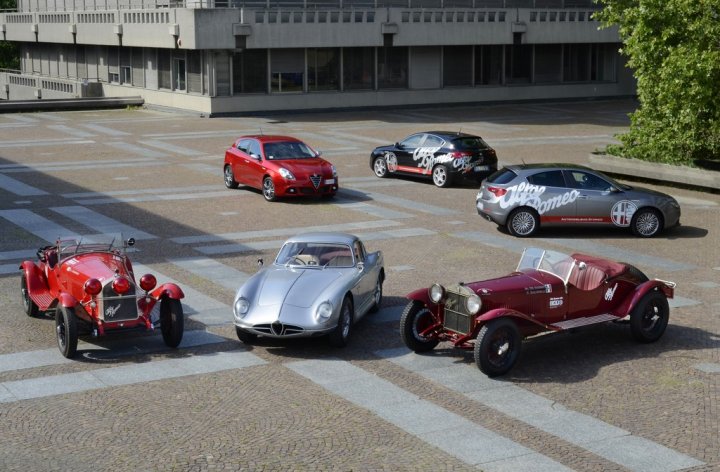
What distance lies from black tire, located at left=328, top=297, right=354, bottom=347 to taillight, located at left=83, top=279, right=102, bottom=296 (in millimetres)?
3093

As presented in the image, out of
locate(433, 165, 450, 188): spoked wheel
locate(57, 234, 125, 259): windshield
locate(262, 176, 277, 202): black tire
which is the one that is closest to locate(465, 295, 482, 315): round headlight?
locate(57, 234, 125, 259): windshield

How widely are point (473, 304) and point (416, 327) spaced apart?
1.15 metres

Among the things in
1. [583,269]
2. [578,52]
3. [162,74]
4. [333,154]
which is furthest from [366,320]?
[578,52]

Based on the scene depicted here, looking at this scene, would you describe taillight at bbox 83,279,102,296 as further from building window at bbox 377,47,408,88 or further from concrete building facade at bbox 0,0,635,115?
building window at bbox 377,47,408,88

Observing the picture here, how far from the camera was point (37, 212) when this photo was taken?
965 inches

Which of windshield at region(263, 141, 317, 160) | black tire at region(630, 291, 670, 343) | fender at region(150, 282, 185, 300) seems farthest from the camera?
windshield at region(263, 141, 317, 160)

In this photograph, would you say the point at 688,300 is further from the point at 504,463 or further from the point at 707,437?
the point at 504,463

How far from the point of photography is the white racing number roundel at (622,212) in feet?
72.5

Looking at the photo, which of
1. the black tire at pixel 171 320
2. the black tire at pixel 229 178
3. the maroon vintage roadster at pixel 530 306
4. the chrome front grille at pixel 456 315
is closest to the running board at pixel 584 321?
the maroon vintage roadster at pixel 530 306

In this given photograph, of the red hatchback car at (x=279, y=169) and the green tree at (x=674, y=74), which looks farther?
the green tree at (x=674, y=74)

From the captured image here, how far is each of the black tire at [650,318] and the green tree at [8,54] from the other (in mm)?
78632

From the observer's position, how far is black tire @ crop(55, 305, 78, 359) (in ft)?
43.8

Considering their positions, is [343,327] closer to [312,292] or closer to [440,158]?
[312,292]

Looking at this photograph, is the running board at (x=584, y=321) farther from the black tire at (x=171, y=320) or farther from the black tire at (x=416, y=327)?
the black tire at (x=171, y=320)
